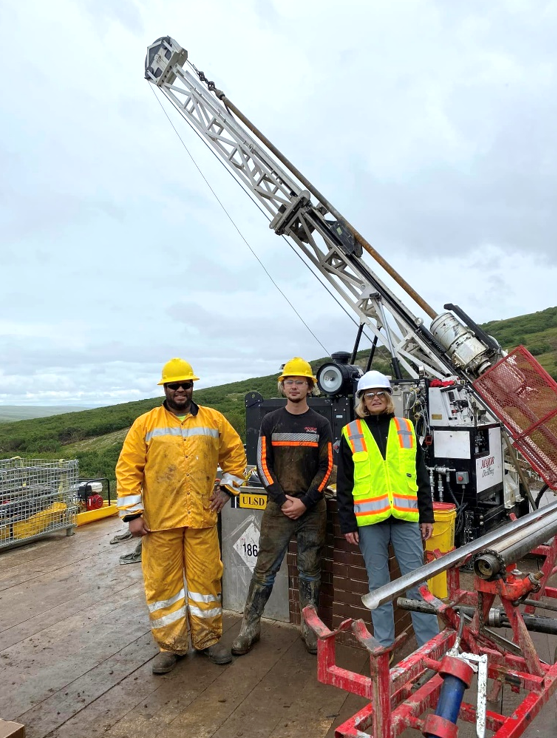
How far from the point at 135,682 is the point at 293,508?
134cm

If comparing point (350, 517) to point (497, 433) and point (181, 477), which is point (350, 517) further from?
point (497, 433)

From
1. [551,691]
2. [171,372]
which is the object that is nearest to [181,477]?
[171,372]

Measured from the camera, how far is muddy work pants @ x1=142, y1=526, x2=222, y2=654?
3.29 meters

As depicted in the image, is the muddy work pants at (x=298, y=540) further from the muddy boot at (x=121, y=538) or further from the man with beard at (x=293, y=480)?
the muddy boot at (x=121, y=538)

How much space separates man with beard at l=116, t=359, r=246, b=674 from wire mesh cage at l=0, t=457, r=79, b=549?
336 centimetres

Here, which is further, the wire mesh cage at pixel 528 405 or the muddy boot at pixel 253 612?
the wire mesh cage at pixel 528 405

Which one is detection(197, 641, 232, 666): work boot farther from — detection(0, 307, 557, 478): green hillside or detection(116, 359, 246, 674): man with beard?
detection(0, 307, 557, 478): green hillside

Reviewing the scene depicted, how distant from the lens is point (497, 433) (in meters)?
6.08

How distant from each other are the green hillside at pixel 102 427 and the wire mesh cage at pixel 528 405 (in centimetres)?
1005

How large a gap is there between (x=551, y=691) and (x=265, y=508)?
83.6 inches

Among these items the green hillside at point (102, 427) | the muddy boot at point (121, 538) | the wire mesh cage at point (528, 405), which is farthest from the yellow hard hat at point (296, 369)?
the green hillside at point (102, 427)

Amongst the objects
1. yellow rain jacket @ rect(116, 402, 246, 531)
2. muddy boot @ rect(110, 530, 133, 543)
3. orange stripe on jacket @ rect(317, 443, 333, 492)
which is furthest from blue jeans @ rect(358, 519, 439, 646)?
muddy boot @ rect(110, 530, 133, 543)

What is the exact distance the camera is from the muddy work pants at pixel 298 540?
3457 mm

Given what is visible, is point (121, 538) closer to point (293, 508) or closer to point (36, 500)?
point (36, 500)
